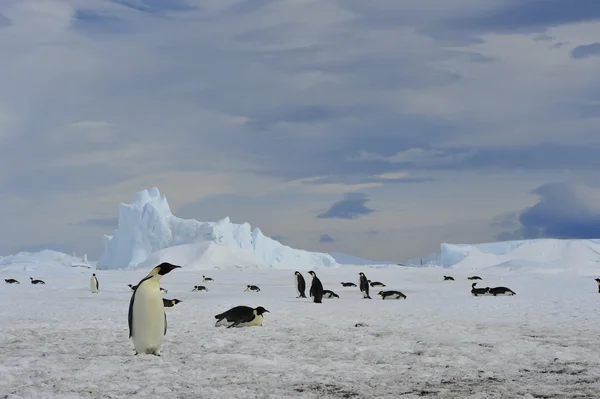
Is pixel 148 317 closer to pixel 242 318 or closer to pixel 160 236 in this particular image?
pixel 242 318

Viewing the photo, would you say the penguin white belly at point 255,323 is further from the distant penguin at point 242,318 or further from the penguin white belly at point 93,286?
the penguin white belly at point 93,286

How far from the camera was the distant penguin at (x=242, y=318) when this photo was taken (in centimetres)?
1095

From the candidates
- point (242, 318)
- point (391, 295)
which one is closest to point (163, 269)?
point (242, 318)

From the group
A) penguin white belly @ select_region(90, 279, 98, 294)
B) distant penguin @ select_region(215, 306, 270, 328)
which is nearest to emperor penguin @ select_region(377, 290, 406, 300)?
distant penguin @ select_region(215, 306, 270, 328)

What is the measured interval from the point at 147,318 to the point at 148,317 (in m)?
0.02

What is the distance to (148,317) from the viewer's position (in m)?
7.72

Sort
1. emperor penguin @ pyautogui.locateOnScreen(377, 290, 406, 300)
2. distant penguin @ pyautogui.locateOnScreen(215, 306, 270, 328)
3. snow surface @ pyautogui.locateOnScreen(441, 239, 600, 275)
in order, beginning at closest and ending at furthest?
distant penguin @ pyautogui.locateOnScreen(215, 306, 270, 328)
emperor penguin @ pyautogui.locateOnScreen(377, 290, 406, 300)
snow surface @ pyautogui.locateOnScreen(441, 239, 600, 275)

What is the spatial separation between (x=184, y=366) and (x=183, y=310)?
25.8ft

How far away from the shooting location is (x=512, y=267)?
47.1 meters

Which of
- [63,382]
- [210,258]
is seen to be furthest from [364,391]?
[210,258]

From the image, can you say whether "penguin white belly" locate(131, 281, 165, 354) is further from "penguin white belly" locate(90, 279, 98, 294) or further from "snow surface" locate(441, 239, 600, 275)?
"snow surface" locate(441, 239, 600, 275)

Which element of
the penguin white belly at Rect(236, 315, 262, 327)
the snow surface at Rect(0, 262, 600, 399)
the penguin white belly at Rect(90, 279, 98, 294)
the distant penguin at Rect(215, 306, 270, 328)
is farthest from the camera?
the penguin white belly at Rect(90, 279, 98, 294)

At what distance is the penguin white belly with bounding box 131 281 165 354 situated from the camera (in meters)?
7.75

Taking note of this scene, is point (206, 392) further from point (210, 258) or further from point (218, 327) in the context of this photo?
point (210, 258)
